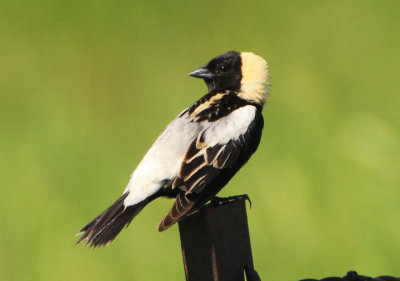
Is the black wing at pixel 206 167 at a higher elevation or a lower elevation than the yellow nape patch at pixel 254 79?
lower

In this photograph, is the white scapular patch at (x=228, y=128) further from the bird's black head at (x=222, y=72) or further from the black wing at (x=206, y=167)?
the bird's black head at (x=222, y=72)

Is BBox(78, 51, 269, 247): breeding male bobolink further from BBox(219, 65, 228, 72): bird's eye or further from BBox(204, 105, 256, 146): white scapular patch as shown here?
BBox(219, 65, 228, 72): bird's eye

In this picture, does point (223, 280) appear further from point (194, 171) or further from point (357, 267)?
point (357, 267)

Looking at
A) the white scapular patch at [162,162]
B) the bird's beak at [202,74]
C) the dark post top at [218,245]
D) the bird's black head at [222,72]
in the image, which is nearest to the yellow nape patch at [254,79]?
the bird's black head at [222,72]

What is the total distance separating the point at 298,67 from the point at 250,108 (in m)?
1.33

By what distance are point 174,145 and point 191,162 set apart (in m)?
0.12

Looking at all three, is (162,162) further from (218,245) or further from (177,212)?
(218,245)

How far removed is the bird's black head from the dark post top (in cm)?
123

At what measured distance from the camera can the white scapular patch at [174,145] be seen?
2607 mm

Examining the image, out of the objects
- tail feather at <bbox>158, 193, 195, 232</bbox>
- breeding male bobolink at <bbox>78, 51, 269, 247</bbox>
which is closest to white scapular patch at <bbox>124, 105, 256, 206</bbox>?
breeding male bobolink at <bbox>78, 51, 269, 247</bbox>

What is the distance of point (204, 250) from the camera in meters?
2.02

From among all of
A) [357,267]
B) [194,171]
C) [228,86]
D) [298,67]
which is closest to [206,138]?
[194,171]

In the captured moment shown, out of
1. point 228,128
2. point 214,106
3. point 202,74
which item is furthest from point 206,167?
point 202,74

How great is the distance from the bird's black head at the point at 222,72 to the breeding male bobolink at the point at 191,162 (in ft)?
0.83
